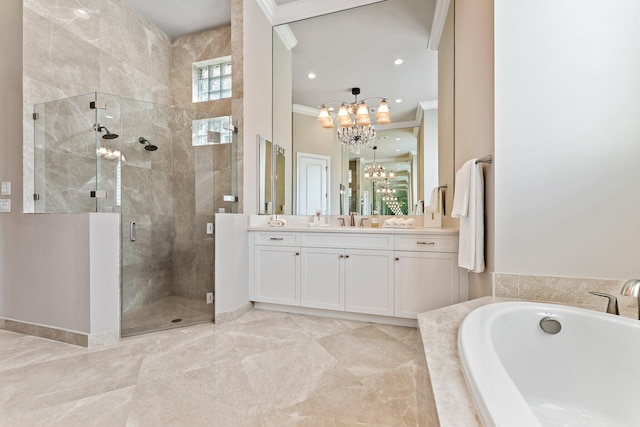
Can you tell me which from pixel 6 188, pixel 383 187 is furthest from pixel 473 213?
pixel 6 188

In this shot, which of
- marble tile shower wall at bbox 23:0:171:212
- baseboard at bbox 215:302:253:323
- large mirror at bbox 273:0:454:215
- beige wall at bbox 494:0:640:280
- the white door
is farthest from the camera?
the white door

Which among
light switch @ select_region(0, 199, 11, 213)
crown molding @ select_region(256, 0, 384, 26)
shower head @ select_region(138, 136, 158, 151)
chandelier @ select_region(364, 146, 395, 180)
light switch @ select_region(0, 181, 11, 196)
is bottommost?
light switch @ select_region(0, 199, 11, 213)

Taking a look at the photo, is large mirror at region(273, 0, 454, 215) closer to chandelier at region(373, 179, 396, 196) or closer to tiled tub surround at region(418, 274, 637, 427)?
chandelier at region(373, 179, 396, 196)

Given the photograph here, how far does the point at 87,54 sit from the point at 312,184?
2.62 m

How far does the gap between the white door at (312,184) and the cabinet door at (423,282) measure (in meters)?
1.14

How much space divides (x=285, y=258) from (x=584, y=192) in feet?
7.32

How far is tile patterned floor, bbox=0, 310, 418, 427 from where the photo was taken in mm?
1342

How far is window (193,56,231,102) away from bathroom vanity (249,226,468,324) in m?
1.97

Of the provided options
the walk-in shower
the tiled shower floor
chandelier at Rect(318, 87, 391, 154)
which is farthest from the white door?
the tiled shower floor

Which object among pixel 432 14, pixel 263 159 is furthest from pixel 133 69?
pixel 432 14

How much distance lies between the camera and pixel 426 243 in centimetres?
233

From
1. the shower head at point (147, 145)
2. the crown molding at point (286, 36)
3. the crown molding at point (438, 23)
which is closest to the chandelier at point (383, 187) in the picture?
the crown molding at point (438, 23)

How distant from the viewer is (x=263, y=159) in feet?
10.3

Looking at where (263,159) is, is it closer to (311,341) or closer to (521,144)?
(311,341)
